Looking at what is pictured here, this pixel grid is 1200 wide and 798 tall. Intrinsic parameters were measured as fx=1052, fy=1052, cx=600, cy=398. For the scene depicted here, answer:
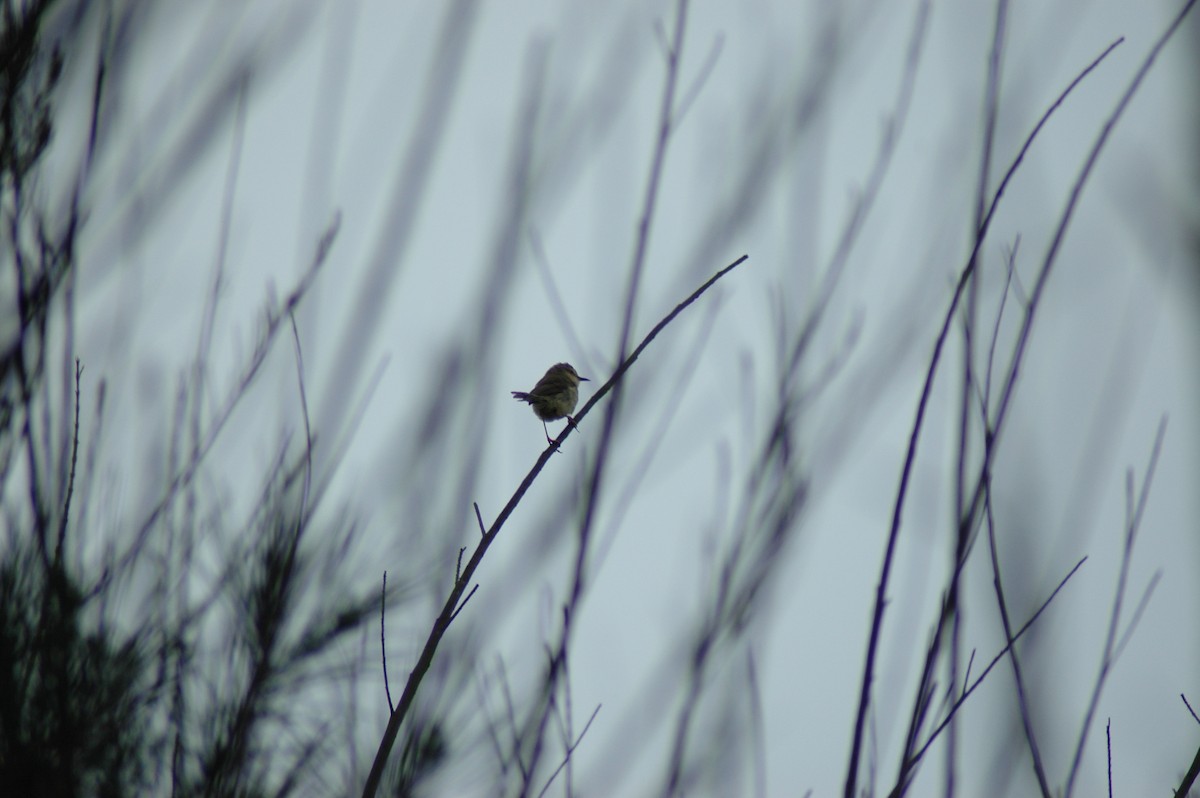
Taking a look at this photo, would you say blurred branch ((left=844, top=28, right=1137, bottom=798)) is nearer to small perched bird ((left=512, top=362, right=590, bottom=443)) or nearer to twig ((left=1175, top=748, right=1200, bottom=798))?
twig ((left=1175, top=748, right=1200, bottom=798))

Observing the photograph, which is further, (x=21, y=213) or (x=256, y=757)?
(x=256, y=757)

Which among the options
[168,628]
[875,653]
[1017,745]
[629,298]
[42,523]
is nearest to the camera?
[875,653]

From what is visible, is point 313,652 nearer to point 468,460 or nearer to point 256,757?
point 256,757

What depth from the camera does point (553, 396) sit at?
9.82 feet

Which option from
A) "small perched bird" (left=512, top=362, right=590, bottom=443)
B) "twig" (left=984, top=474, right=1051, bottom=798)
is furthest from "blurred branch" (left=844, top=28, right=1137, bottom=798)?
"small perched bird" (left=512, top=362, right=590, bottom=443)

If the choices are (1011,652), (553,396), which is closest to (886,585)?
(1011,652)

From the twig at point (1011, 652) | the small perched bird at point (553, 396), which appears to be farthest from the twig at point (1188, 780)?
the small perched bird at point (553, 396)

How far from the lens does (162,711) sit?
2424mm

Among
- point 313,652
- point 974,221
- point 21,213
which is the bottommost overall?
point 313,652

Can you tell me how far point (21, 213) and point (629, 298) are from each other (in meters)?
1.00

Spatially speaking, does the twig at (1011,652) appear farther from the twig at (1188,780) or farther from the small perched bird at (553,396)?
the small perched bird at (553,396)

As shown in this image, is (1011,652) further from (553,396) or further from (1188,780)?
(553,396)

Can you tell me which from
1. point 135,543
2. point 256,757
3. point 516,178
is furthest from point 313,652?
point 516,178

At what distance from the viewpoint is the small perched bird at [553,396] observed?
116 inches
